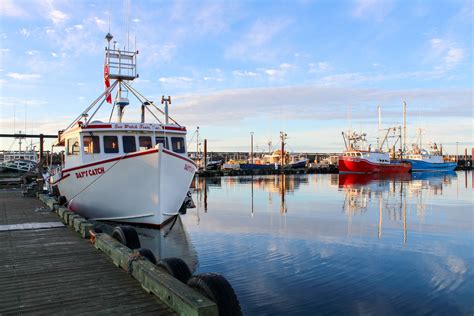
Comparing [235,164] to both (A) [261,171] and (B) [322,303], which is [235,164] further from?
(B) [322,303]

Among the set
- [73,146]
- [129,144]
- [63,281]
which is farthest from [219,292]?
[73,146]

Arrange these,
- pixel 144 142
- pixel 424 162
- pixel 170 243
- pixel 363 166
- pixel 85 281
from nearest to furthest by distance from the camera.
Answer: pixel 85 281 → pixel 170 243 → pixel 144 142 → pixel 363 166 → pixel 424 162

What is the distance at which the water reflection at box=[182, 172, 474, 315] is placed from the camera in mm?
8203

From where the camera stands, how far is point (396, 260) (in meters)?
11.4

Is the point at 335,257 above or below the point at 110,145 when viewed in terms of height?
below

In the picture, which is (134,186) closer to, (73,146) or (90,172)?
(90,172)

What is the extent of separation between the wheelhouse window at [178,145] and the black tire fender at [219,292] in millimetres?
12157

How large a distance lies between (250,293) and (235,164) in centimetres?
8331

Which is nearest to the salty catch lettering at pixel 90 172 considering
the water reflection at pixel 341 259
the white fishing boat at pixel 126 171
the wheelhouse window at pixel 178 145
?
the white fishing boat at pixel 126 171

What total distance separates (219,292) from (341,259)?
262 inches

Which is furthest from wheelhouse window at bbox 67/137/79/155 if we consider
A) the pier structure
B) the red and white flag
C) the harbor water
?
the pier structure

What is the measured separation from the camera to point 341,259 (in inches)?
451

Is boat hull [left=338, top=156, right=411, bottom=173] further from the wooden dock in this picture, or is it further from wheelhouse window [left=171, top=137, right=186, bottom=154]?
the wooden dock

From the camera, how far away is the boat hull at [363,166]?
7812 cm
